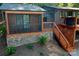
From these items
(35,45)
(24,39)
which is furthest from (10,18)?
(35,45)

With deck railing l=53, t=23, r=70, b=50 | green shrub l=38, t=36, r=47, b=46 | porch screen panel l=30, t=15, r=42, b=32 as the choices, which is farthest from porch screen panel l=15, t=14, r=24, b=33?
deck railing l=53, t=23, r=70, b=50

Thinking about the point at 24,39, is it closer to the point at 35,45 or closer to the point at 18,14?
the point at 35,45

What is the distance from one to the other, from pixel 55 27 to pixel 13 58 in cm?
579

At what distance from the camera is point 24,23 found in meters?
9.77

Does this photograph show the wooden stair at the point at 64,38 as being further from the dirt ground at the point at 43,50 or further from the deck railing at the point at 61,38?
the dirt ground at the point at 43,50

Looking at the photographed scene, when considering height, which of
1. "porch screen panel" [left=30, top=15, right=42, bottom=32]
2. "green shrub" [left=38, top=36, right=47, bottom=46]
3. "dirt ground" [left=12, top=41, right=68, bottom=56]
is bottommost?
"dirt ground" [left=12, top=41, right=68, bottom=56]

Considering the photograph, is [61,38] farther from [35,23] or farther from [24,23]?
[24,23]

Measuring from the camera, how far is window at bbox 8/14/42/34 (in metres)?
9.45

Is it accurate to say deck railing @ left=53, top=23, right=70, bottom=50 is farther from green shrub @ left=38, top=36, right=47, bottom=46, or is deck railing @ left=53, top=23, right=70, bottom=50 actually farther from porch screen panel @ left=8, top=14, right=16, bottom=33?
porch screen panel @ left=8, top=14, right=16, bottom=33

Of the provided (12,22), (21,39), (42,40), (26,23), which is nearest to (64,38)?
(42,40)

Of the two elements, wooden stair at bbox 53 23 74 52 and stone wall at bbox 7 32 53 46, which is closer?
stone wall at bbox 7 32 53 46

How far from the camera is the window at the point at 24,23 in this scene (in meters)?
9.45

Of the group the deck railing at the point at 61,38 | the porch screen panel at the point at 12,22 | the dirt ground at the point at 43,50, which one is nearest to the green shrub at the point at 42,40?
the dirt ground at the point at 43,50

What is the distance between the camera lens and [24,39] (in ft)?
31.2
